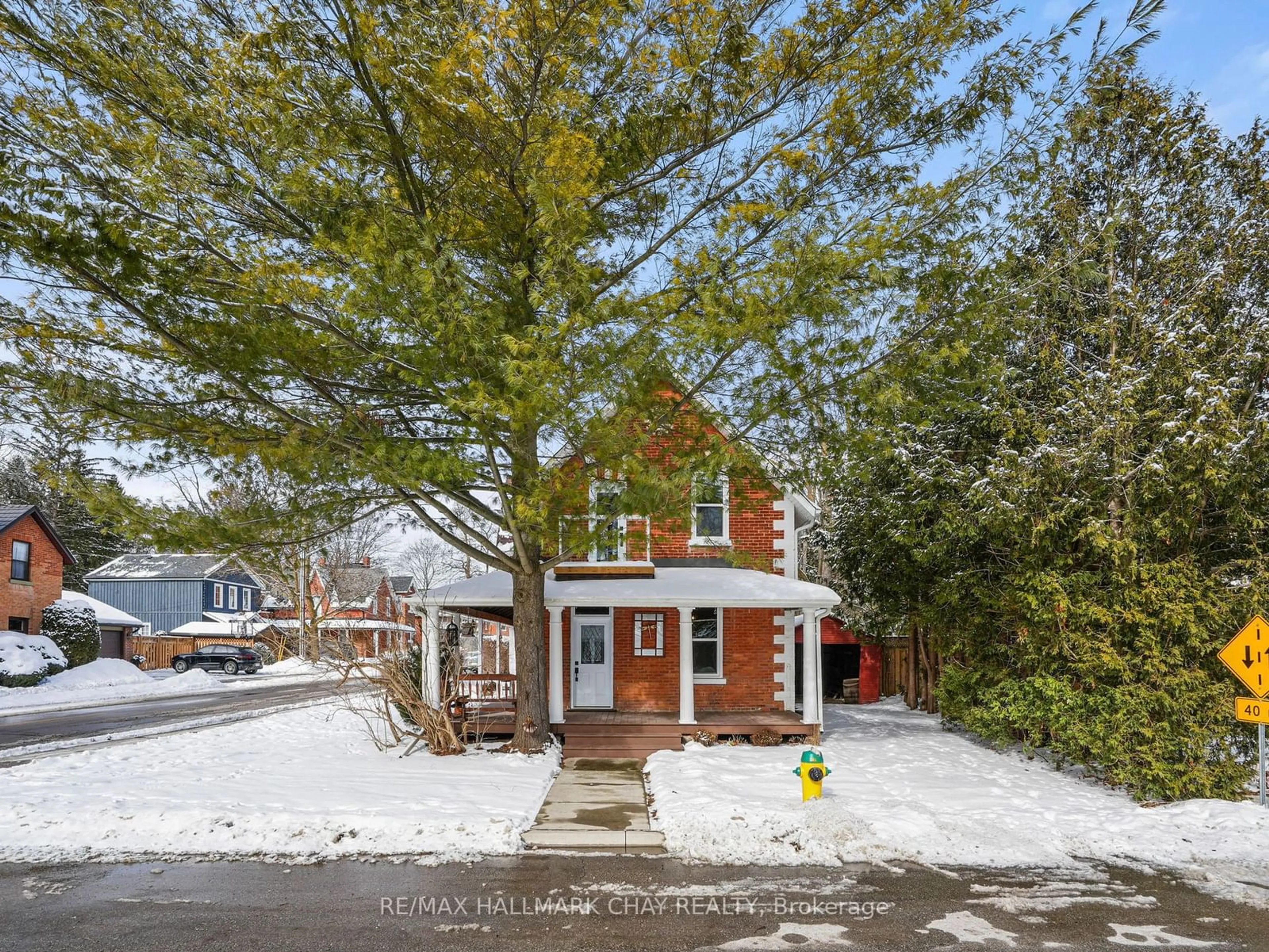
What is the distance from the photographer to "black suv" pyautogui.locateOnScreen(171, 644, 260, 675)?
40.1 meters

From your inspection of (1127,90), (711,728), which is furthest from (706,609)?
(1127,90)

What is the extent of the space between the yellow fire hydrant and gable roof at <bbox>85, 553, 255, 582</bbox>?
4806cm

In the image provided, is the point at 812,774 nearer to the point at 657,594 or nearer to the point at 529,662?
the point at 529,662

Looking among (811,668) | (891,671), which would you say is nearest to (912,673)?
(891,671)

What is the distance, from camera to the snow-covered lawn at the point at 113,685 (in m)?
24.2

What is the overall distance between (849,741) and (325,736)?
378 inches

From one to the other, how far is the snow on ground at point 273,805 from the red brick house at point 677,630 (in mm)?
2433

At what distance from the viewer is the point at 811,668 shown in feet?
49.1

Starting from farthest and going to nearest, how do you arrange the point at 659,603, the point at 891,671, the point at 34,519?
the point at 34,519 < the point at 891,671 < the point at 659,603

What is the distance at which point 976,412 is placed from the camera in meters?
13.4

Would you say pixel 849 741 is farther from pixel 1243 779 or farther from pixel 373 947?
pixel 373 947

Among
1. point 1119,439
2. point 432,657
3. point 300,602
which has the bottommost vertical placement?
point 432,657

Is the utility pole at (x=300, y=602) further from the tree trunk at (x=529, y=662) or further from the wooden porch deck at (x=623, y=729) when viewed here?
the tree trunk at (x=529, y=662)

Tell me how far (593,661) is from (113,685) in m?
23.3
